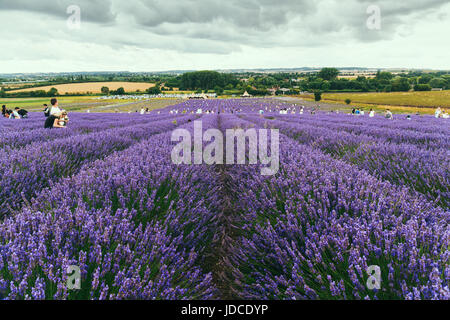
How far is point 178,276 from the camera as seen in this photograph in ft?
4.37

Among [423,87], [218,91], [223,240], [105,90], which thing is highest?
[218,91]

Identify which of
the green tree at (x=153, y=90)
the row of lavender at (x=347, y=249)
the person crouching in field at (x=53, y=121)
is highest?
the green tree at (x=153, y=90)

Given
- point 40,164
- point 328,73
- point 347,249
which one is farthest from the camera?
point 328,73

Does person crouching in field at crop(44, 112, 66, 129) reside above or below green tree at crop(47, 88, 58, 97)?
below

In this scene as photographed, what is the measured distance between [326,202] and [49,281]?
1473 millimetres

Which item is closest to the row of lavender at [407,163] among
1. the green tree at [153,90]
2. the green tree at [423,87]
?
the green tree at [423,87]

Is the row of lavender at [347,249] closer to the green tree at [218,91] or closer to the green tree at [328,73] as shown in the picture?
the green tree at [218,91]

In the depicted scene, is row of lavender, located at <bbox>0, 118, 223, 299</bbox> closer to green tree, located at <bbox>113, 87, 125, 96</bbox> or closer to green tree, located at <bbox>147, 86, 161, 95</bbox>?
green tree, located at <bbox>113, 87, 125, 96</bbox>

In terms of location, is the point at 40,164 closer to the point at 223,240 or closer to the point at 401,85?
the point at 223,240

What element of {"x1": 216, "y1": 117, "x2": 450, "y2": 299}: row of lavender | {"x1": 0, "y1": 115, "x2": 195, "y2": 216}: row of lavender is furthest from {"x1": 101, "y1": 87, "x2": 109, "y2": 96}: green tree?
{"x1": 216, "y1": 117, "x2": 450, "y2": 299}: row of lavender

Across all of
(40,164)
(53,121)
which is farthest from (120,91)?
(40,164)

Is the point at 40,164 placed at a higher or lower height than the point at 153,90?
lower

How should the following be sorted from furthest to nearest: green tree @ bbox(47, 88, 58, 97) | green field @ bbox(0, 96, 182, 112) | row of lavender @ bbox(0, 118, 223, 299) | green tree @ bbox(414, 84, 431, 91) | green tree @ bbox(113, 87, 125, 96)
Result: green tree @ bbox(113, 87, 125, 96) < green tree @ bbox(414, 84, 431, 91) < green tree @ bbox(47, 88, 58, 97) < green field @ bbox(0, 96, 182, 112) < row of lavender @ bbox(0, 118, 223, 299)
